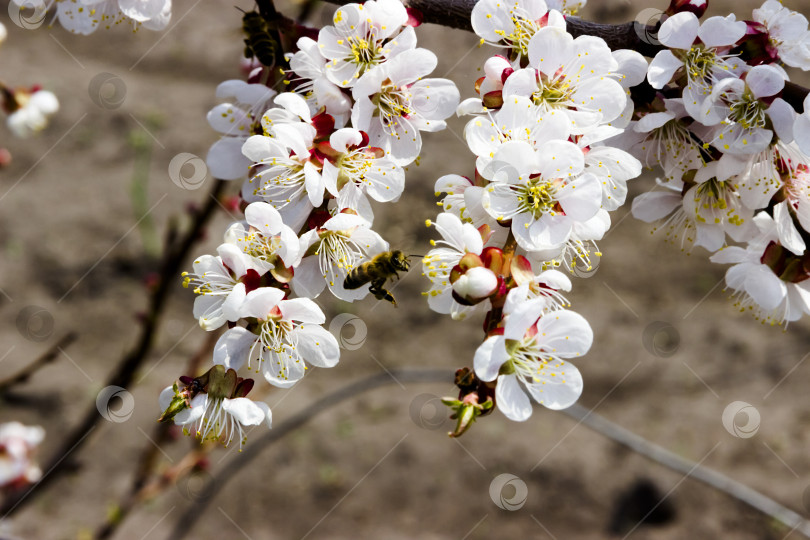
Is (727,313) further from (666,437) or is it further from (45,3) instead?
(45,3)

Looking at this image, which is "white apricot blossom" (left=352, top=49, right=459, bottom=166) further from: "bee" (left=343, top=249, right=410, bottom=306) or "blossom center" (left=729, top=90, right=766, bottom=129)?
"blossom center" (left=729, top=90, right=766, bottom=129)

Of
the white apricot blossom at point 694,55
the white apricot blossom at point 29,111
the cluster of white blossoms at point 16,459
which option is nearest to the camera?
the white apricot blossom at point 694,55

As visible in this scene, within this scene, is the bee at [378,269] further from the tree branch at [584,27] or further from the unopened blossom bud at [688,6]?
the unopened blossom bud at [688,6]

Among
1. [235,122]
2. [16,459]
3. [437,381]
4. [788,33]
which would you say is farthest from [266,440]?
[788,33]

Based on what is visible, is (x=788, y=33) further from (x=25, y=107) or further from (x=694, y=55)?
(x=25, y=107)

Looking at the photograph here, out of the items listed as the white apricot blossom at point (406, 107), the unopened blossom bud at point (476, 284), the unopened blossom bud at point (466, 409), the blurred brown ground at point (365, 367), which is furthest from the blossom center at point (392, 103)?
the blurred brown ground at point (365, 367)

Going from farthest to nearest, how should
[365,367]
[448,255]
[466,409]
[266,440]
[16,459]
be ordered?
[365,367]
[266,440]
[16,459]
[448,255]
[466,409]
